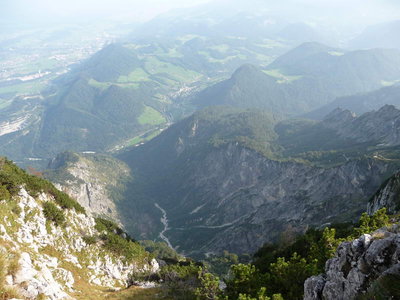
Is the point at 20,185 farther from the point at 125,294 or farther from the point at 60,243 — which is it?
the point at 125,294

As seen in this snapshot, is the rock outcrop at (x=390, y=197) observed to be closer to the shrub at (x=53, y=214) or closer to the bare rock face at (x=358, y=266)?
the bare rock face at (x=358, y=266)

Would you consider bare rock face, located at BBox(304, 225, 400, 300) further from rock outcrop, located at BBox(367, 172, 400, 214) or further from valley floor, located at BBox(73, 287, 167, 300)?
rock outcrop, located at BBox(367, 172, 400, 214)

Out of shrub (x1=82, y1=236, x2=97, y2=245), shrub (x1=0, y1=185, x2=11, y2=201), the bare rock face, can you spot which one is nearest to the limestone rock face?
shrub (x1=82, y1=236, x2=97, y2=245)

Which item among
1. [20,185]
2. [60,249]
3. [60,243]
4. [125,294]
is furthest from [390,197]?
[20,185]

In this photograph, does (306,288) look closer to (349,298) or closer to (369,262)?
(349,298)

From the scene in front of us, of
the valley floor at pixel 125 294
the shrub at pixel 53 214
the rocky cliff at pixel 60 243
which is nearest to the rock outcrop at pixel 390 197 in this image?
the valley floor at pixel 125 294

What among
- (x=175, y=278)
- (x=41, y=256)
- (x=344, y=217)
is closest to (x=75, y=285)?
(x=41, y=256)
